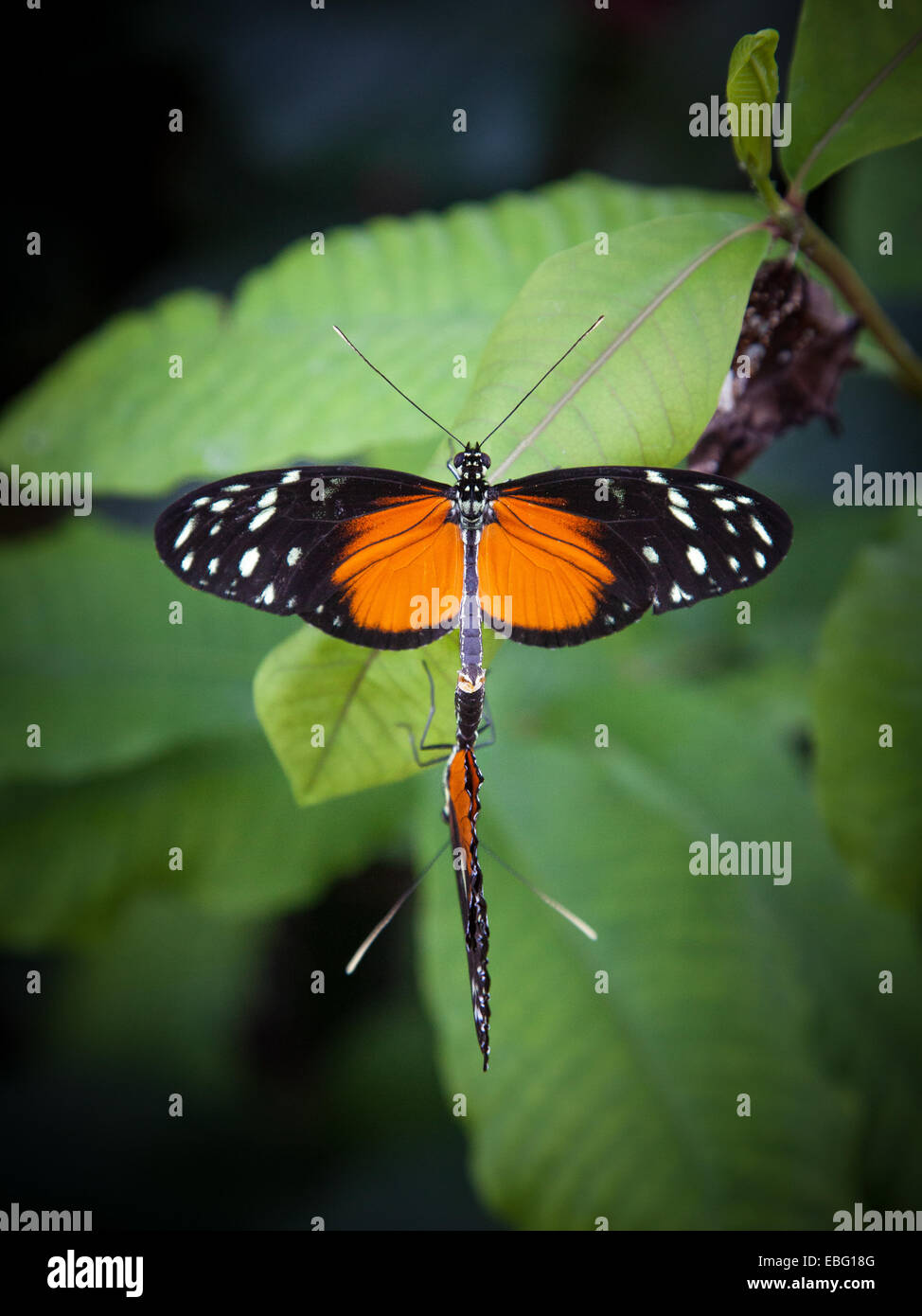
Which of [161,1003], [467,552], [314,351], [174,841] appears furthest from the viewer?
[161,1003]

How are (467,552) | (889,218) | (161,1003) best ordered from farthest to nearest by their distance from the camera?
(161,1003) → (889,218) → (467,552)

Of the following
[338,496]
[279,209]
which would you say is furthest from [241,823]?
[279,209]

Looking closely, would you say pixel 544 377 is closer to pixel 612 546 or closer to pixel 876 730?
pixel 612 546

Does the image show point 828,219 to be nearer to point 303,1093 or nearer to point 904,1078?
point 904,1078

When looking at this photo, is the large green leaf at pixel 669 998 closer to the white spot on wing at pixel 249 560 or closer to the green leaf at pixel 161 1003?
the white spot on wing at pixel 249 560

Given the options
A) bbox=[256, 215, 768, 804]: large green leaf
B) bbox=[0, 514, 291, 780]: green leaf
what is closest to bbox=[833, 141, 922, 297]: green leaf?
bbox=[256, 215, 768, 804]: large green leaf

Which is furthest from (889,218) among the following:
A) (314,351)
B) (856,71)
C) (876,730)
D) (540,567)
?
(540,567)

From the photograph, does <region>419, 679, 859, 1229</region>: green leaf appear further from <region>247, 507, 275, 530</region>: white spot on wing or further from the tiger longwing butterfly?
<region>247, 507, 275, 530</region>: white spot on wing
